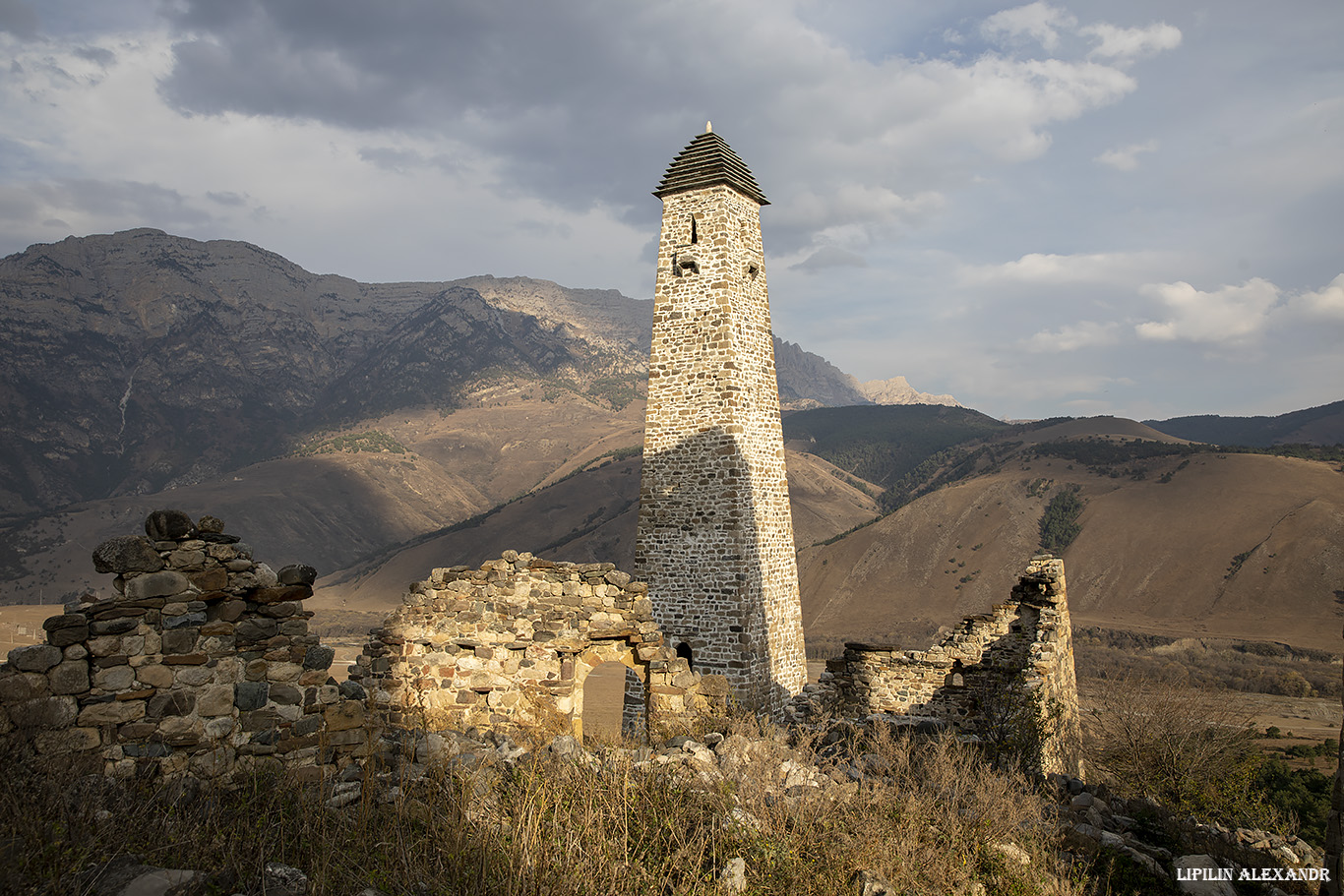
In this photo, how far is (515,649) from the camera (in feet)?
31.8

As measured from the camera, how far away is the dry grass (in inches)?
164

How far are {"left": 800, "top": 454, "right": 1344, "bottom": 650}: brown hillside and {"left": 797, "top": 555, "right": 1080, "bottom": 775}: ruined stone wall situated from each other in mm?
26781

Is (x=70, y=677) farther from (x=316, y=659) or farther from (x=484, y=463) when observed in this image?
(x=484, y=463)

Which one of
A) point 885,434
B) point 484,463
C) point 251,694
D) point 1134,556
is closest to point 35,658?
point 251,694

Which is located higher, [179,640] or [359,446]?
[359,446]

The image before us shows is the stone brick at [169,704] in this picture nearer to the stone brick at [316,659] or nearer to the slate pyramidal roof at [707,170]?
the stone brick at [316,659]

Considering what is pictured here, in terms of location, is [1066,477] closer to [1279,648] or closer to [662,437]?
[1279,648]

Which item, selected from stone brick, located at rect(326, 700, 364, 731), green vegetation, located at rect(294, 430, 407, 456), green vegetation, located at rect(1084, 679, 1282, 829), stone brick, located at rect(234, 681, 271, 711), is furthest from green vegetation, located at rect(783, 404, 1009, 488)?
stone brick, located at rect(234, 681, 271, 711)

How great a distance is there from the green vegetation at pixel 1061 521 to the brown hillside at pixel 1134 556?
21.4 inches

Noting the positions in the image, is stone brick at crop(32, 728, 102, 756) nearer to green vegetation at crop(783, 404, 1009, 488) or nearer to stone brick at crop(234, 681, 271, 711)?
stone brick at crop(234, 681, 271, 711)

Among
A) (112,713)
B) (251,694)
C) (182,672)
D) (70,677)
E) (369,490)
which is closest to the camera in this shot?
(70,677)

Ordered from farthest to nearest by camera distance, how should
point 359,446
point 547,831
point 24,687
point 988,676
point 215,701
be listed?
1. point 359,446
2. point 988,676
3. point 215,701
4. point 24,687
5. point 547,831

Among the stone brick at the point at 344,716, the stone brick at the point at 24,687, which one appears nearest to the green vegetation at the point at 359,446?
the stone brick at the point at 344,716

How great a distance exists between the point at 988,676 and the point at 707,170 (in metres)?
10.4
